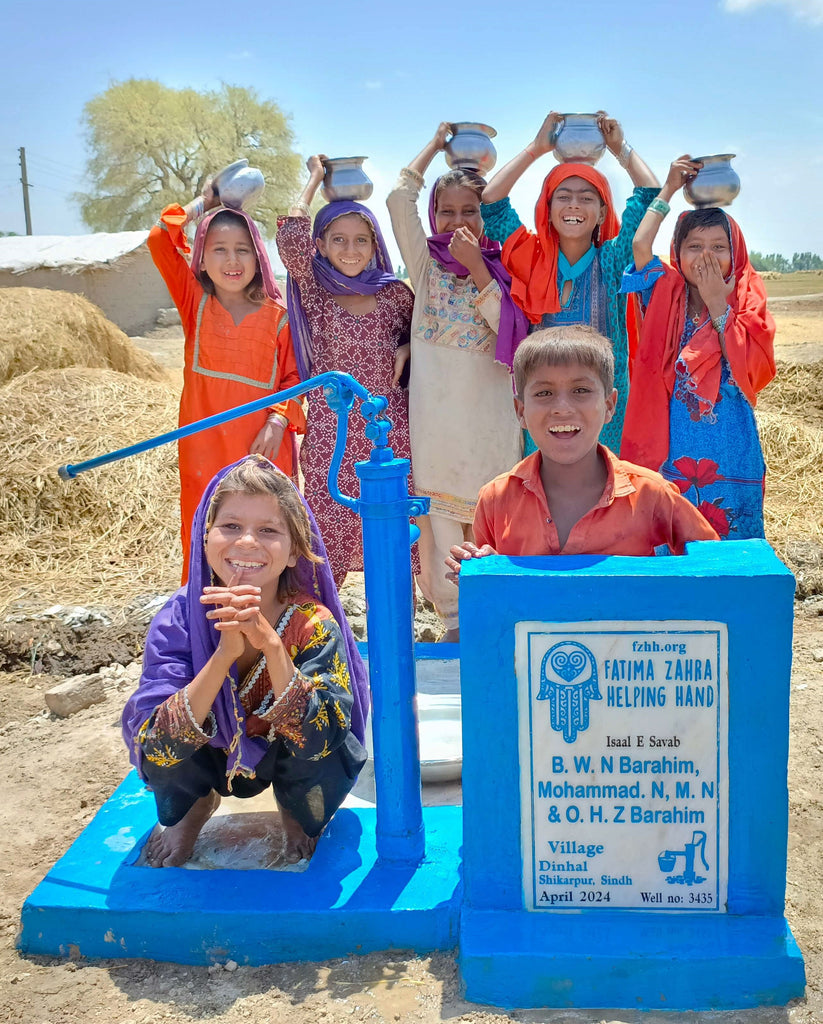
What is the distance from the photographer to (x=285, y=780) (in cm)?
242

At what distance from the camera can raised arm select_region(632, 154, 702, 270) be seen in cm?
334

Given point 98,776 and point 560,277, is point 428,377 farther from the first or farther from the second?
point 98,776

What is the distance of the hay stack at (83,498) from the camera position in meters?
5.60

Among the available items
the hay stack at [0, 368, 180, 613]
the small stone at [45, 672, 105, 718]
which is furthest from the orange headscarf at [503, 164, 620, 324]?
the hay stack at [0, 368, 180, 613]

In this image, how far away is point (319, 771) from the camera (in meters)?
2.40

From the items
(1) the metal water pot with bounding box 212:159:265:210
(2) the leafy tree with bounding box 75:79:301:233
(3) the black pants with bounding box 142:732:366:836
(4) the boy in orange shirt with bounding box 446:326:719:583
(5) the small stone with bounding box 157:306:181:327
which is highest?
(2) the leafy tree with bounding box 75:79:301:233

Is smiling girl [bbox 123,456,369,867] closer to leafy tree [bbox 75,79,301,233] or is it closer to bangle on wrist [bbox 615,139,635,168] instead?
bangle on wrist [bbox 615,139,635,168]

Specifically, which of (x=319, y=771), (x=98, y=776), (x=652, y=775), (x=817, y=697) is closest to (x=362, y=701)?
(x=319, y=771)

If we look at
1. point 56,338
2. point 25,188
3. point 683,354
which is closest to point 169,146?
point 25,188

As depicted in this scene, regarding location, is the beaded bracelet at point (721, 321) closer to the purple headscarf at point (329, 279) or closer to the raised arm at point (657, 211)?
the raised arm at point (657, 211)

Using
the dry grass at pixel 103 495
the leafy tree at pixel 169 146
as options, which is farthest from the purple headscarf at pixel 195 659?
the leafy tree at pixel 169 146

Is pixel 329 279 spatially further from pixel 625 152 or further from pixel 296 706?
pixel 296 706

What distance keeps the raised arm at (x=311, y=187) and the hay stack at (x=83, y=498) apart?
8.30ft

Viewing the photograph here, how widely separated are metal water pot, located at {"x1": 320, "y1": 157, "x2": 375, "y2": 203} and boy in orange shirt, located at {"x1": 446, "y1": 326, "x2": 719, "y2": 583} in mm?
1561
